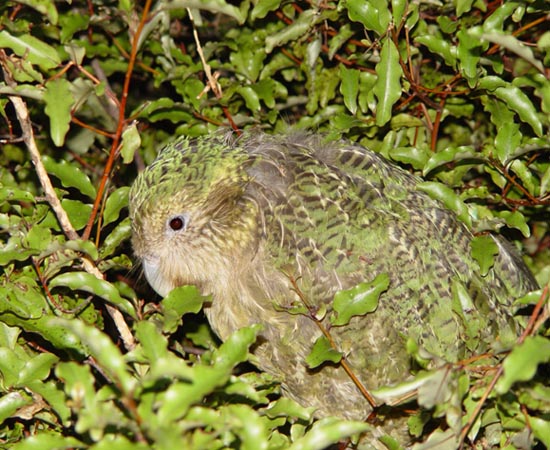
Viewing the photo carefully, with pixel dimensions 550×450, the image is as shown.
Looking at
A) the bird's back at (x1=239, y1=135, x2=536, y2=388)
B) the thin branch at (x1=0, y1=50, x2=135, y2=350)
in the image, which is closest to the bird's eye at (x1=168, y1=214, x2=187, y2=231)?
the bird's back at (x1=239, y1=135, x2=536, y2=388)

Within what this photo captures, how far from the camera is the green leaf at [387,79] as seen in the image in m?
3.55

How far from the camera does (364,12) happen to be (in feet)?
11.7

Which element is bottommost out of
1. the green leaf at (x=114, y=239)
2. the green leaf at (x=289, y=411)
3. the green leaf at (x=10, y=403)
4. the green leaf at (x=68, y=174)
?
the green leaf at (x=10, y=403)

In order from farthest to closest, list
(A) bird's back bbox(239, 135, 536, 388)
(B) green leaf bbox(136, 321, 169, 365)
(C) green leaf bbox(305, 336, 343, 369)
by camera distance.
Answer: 1. (A) bird's back bbox(239, 135, 536, 388)
2. (C) green leaf bbox(305, 336, 343, 369)
3. (B) green leaf bbox(136, 321, 169, 365)

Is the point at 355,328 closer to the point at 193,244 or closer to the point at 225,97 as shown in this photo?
the point at 193,244

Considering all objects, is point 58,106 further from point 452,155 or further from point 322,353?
point 452,155

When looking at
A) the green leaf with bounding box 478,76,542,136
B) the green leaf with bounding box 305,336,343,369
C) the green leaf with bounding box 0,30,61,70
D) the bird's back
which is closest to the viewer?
the green leaf with bounding box 305,336,343,369

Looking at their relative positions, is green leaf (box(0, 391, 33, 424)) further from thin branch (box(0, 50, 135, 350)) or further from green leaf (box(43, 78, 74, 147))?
green leaf (box(43, 78, 74, 147))

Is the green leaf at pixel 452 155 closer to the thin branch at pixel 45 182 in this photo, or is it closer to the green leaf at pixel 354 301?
the green leaf at pixel 354 301

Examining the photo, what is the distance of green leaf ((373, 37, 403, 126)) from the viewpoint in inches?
140

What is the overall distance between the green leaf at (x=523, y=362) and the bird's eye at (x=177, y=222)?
178cm

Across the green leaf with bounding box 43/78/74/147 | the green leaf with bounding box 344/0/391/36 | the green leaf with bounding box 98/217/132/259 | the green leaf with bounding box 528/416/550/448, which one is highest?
the green leaf with bounding box 344/0/391/36

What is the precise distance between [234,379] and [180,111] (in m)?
1.79

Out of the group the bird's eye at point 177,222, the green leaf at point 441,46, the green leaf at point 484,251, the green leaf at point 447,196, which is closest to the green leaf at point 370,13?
the green leaf at point 441,46
